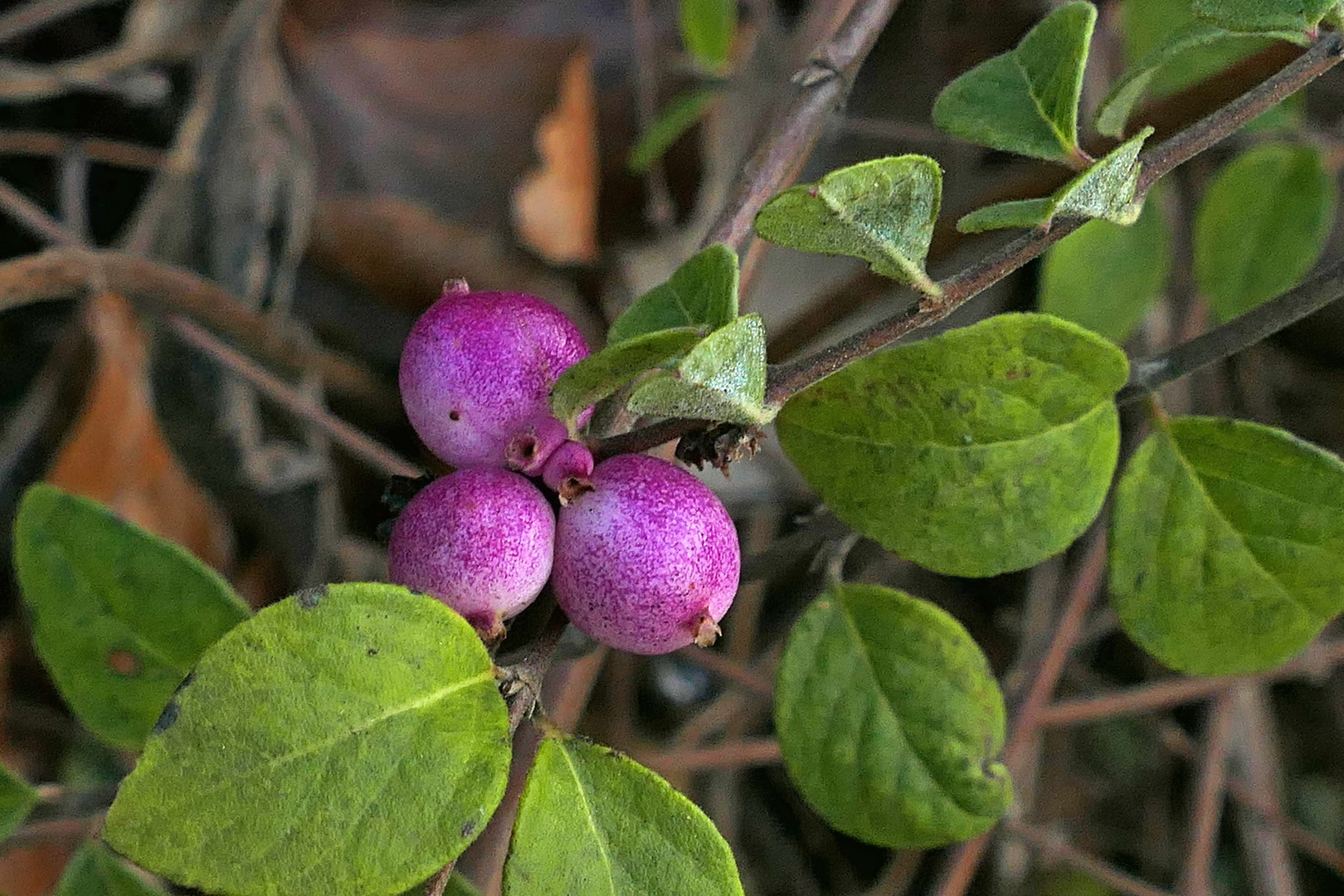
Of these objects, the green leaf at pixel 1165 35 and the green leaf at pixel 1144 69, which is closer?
the green leaf at pixel 1144 69

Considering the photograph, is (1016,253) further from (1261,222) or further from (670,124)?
(670,124)

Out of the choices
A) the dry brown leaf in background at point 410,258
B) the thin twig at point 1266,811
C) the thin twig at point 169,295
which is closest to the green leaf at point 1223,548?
the thin twig at point 1266,811

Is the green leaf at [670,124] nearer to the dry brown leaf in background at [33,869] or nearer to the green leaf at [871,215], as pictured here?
the green leaf at [871,215]

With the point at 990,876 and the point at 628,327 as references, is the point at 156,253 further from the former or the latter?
the point at 990,876

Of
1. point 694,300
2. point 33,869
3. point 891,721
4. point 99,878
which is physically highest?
point 694,300

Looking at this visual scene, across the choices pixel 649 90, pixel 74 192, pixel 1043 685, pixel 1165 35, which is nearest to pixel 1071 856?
pixel 1043 685

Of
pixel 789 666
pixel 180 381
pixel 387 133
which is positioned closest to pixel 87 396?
pixel 180 381

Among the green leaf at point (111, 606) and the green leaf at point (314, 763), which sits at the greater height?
the green leaf at point (314, 763)
